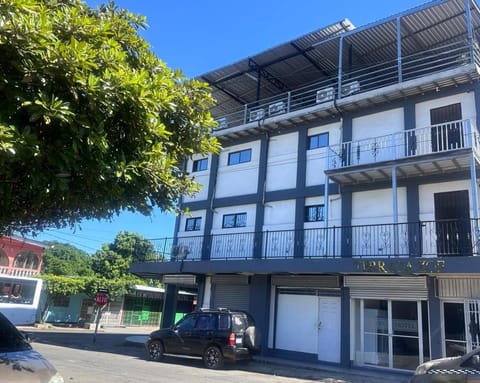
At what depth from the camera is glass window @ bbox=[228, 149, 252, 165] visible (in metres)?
20.5

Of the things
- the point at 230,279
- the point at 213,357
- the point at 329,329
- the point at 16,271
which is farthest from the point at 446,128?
the point at 16,271

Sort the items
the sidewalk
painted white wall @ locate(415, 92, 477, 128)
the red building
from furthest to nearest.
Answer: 1. the red building
2. painted white wall @ locate(415, 92, 477, 128)
3. the sidewalk

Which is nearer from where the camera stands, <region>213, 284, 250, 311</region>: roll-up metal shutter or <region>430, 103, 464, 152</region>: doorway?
<region>430, 103, 464, 152</region>: doorway

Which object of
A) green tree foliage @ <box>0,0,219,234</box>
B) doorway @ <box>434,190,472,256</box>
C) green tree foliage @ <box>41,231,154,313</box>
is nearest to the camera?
green tree foliage @ <box>0,0,219,234</box>

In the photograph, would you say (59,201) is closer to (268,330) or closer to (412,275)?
(412,275)

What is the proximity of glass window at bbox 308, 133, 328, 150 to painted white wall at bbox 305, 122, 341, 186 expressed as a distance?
17cm

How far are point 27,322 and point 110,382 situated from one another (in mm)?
21178

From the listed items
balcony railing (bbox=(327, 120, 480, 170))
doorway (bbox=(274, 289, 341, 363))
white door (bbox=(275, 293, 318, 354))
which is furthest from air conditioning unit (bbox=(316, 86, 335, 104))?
white door (bbox=(275, 293, 318, 354))

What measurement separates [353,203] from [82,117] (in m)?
13.5

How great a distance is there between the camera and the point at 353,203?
16344mm

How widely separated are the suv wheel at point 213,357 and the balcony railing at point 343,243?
15.4 ft

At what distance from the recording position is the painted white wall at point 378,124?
53.0ft

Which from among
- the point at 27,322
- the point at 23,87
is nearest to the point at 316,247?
the point at 23,87

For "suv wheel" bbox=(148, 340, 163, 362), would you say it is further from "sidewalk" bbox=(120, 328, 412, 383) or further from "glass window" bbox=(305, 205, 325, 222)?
"glass window" bbox=(305, 205, 325, 222)
